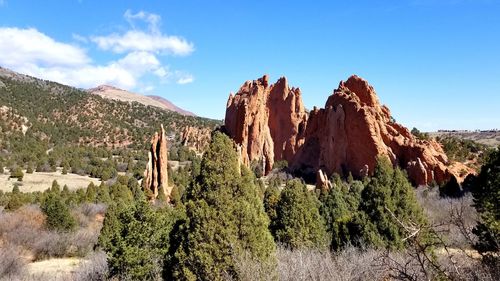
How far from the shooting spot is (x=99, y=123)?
94562mm

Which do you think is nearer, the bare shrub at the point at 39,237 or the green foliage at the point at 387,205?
the green foliage at the point at 387,205

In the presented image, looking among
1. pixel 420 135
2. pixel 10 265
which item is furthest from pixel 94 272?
pixel 420 135

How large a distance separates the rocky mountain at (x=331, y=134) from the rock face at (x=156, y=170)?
55.7 ft

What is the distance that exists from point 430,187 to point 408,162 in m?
5.96

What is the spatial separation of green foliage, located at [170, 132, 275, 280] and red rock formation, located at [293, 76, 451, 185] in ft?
143

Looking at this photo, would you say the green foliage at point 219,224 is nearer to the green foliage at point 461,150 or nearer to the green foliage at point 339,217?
the green foliage at point 339,217

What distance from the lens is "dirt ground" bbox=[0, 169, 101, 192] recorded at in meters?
47.2

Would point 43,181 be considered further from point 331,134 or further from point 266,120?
point 331,134

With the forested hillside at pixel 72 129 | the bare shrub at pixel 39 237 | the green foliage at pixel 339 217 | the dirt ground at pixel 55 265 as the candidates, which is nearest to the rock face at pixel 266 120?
the forested hillside at pixel 72 129

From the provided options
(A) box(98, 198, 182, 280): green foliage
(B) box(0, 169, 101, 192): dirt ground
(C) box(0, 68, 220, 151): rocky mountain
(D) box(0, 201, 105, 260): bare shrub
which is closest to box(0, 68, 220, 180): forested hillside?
(C) box(0, 68, 220, 151): rocky mountain

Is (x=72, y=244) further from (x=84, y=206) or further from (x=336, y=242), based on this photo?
(x=336, y=242)

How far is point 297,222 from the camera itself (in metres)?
16.0

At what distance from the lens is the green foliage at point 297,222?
615 inches

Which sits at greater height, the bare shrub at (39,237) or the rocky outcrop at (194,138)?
the rocky outcrop at (194,138)
